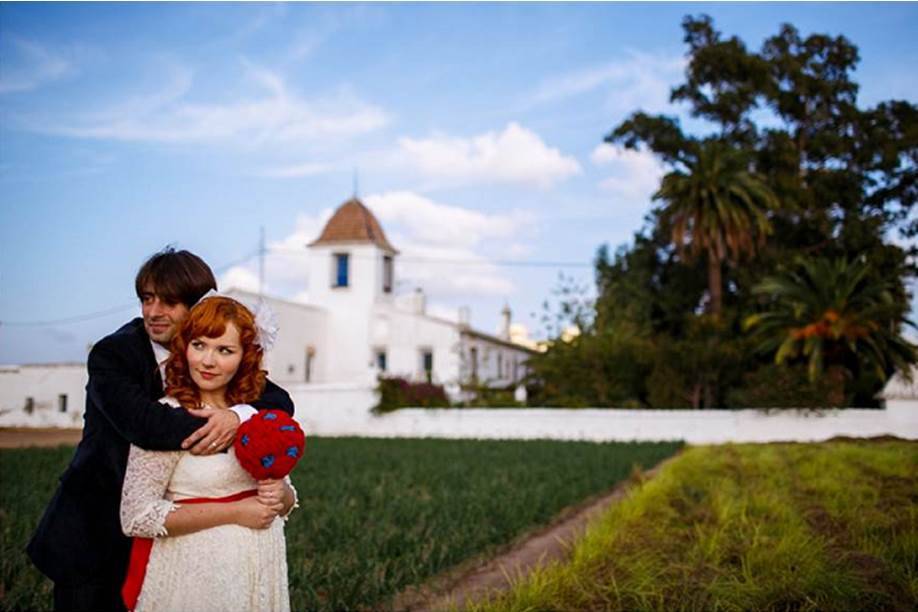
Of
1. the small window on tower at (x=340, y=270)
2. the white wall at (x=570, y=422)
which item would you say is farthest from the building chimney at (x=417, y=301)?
the white wall at (x=570, y=422)

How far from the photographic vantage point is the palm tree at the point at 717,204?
31.3m

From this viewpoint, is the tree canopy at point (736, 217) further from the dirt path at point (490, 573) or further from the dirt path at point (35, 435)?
the dirt path at point (35, 435)

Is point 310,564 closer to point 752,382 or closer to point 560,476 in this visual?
point 560,476

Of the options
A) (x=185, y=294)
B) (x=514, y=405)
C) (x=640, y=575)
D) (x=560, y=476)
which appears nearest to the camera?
(x=185, y=294)

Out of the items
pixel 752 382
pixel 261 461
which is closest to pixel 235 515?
pixel 261 461

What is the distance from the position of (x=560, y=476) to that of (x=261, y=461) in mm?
11130

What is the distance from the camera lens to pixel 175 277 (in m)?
2.73

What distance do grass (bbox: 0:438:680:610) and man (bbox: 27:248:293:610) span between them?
221cm

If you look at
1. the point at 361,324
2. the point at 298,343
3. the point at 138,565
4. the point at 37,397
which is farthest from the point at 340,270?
the point at 138,565

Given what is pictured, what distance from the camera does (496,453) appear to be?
17781mm

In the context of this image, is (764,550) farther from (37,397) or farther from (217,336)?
(37,397)

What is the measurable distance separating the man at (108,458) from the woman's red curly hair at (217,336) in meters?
0.08

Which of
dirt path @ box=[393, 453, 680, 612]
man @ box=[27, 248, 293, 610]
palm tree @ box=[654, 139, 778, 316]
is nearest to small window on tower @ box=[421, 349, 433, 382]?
palm tree @ box=[654, 139, 778, 316]

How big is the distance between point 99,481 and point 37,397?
178 centimetres
